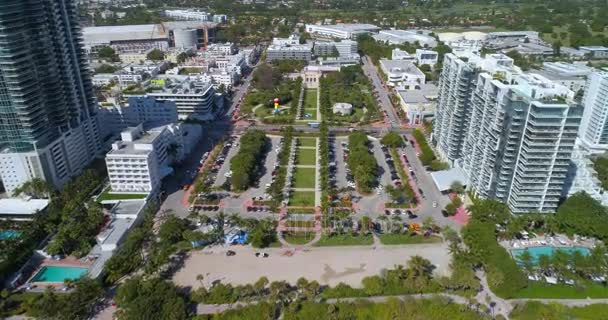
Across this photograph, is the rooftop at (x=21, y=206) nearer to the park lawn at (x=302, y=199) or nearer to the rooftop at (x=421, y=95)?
the park lawn at (x=302, y=199)

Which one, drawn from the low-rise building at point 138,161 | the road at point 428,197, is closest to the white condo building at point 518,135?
the road at point 428,197

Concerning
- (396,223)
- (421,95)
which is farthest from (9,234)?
(421,95)

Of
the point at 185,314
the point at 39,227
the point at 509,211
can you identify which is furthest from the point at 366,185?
the point at 39,227

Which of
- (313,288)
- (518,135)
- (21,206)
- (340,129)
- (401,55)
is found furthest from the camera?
(401,55)

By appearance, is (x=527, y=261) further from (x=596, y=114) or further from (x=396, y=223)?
(x=596, y=114)

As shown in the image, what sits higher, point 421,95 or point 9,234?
point 421,95

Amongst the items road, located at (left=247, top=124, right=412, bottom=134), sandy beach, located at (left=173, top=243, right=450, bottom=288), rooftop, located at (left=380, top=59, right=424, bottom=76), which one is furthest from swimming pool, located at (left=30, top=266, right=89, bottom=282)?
rooftop, located at (left=380, top=59, right=424, bottom=76)
